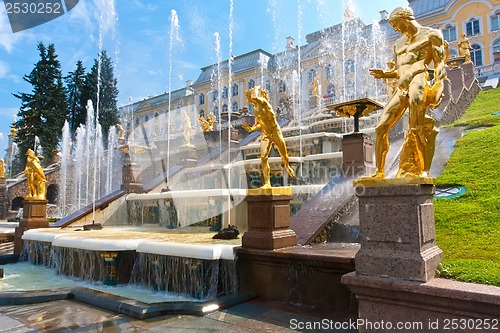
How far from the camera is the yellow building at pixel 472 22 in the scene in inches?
1710

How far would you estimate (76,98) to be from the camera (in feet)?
150

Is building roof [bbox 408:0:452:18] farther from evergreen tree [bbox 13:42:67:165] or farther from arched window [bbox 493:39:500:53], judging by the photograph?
evergreen tree [bbox 13:42:67:165]

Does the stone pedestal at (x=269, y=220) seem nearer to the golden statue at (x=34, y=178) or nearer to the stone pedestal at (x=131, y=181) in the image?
the golden statue at (x=34, y=178)

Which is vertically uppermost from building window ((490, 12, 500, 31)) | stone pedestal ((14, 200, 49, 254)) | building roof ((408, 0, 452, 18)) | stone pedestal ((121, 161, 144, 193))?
building roof ((408, 0, 452, 18))

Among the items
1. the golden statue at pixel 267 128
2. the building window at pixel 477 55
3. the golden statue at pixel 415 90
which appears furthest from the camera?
the building window at pixel 477 55

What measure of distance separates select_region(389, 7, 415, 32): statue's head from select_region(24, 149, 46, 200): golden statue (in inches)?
483

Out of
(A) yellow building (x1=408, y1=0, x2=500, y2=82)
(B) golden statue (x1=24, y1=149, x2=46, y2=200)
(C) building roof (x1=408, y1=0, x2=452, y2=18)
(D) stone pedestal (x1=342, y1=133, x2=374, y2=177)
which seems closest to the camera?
(D) stone pedestal (x1=342, y1=133, x2=374, y2=177)

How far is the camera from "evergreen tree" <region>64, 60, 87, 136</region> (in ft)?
146

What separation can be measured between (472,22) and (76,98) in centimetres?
4739

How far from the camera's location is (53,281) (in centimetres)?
864

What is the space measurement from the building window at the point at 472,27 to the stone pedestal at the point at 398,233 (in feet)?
163

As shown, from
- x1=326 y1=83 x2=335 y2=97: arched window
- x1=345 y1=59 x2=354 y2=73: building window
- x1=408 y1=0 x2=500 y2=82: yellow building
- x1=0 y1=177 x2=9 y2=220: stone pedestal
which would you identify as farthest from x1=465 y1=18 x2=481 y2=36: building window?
x1=0 y1=177 x2=9 y2=220: stone pedestal

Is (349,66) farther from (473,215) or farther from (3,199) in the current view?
(473,215)

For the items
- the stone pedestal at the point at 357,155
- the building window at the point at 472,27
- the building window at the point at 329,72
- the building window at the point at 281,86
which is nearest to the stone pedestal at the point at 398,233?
the stone pedestal at the point at 357,155
